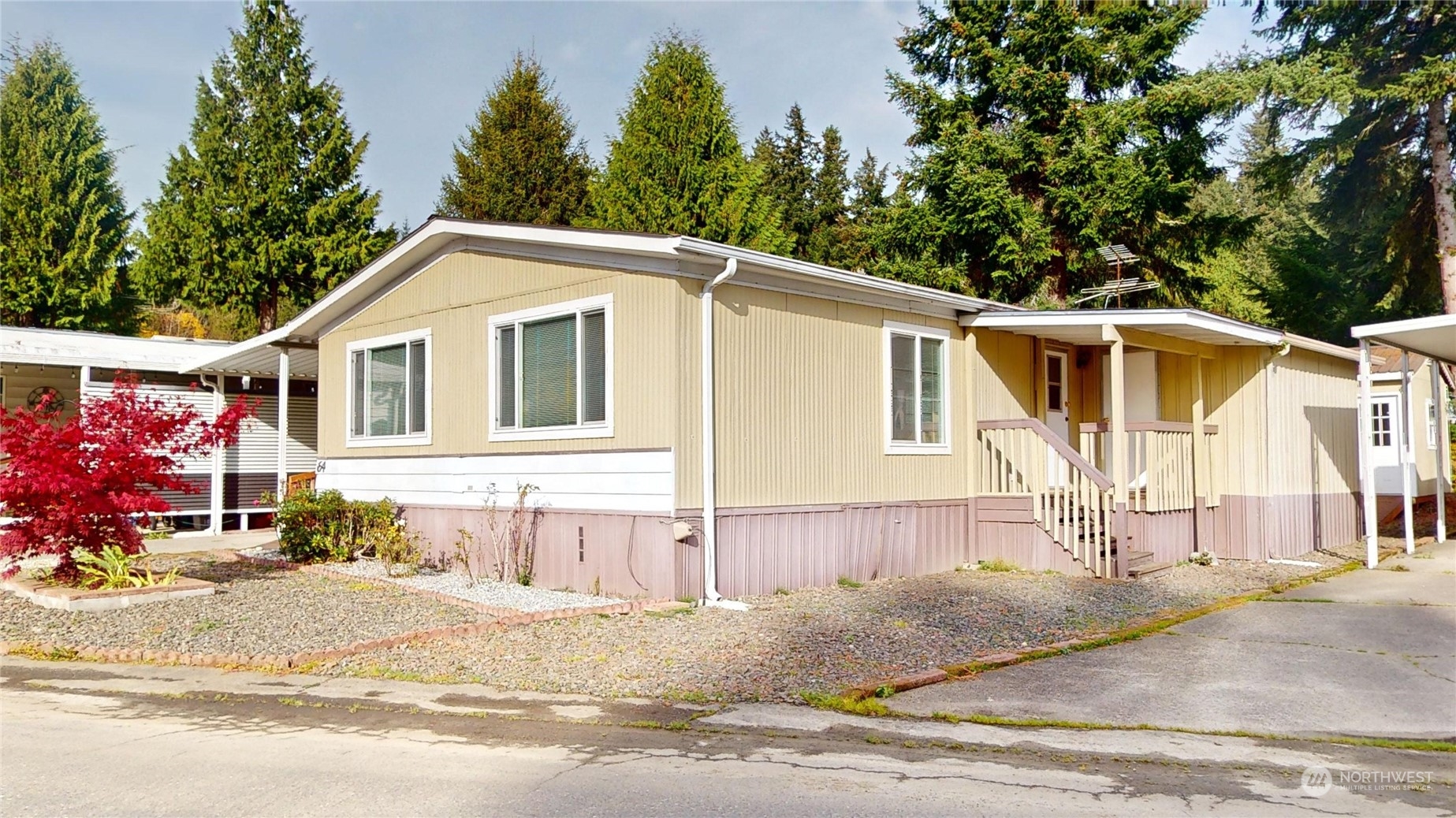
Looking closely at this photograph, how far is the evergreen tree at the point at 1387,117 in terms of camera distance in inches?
753

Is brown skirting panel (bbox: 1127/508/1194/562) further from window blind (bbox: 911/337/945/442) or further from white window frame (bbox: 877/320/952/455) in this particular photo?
window blind (bbox: 911/337/945/442)

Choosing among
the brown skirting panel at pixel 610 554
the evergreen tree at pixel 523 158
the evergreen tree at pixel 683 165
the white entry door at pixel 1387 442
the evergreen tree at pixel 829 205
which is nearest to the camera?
the brown skirting panel at pixel 610 554

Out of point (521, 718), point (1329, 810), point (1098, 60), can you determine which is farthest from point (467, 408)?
point (1098, 60)

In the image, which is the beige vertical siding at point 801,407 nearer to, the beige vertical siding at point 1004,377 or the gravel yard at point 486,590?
the beige vertical siding at point 1004,377

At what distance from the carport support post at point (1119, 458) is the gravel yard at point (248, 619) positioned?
6.49 m

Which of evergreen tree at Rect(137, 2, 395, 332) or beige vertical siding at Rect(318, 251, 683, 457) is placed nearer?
beige vertical siding at Rect(318, 251, 683, 457)

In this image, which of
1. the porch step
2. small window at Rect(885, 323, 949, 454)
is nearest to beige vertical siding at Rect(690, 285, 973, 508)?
small window at Rect(885, 323, 949, 454)

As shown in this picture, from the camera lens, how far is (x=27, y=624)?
Result: 8.53 metres

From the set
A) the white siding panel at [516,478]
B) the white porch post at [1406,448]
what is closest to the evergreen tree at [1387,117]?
the white porch post at [1406,448]

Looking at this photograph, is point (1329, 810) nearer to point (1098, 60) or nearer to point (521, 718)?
point (521, 718)

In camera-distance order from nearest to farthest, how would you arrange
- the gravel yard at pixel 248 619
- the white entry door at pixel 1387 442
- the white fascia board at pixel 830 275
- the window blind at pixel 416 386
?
the gravel yard at pixel 248 619, the white fascia board at pixel 830 275, the window blind at pixel 416 386, the white entry door at pixel 1387 442

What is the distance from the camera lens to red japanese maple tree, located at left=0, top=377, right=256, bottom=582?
29.5ft

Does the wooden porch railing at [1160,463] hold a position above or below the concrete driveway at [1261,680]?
above

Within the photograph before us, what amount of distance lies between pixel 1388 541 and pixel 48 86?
3116 cm
